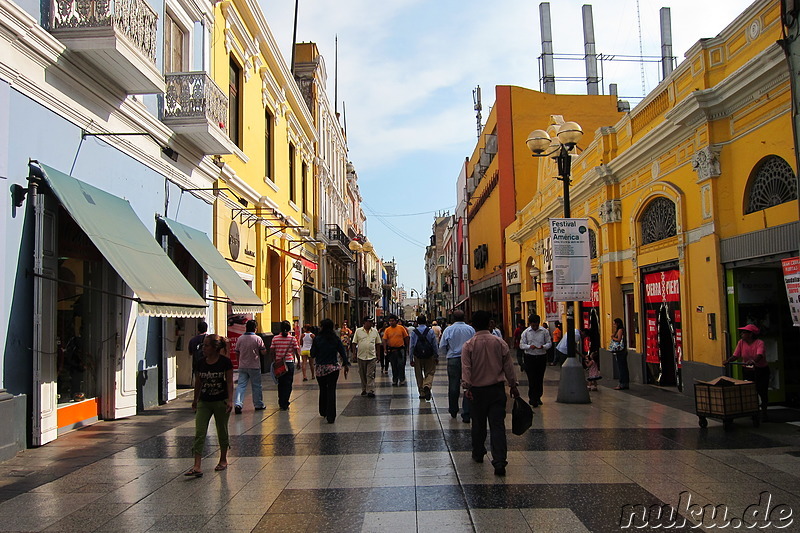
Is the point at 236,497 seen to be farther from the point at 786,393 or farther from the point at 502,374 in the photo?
the point at 786,393

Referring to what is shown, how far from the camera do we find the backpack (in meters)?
12.4

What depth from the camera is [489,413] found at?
268 inches

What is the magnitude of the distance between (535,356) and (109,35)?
329 inches

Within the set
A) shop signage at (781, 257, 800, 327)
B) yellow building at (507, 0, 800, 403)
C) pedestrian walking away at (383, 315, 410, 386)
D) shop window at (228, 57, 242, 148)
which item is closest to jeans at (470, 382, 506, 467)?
shop signage at (781, 257, 800, 327)

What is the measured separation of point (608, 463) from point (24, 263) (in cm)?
726

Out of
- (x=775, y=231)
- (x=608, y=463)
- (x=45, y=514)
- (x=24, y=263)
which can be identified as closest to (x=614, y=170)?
(x=775, y=231)

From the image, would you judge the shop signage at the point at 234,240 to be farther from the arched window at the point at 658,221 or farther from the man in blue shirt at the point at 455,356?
the arched window at the point at 658,221

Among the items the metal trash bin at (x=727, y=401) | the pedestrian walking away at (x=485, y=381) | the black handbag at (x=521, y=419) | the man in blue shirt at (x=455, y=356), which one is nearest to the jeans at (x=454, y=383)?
the man in blue shirt at (x=455, y=356)

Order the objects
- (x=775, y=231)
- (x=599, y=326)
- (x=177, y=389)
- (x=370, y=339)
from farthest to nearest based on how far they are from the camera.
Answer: (x=599, y=326)
(x=177, y=389)
(x=370, y=339)
(x=775, y=231)

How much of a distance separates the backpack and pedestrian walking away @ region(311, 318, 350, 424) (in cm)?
235

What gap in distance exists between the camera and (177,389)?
14.4 m

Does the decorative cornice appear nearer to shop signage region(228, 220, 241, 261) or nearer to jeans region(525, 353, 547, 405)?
jeans region(525, 353, 547, 405)

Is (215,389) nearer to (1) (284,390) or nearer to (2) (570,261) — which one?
(1) (284,390)

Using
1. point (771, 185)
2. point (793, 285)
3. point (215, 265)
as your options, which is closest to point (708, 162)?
point (771, 185)
